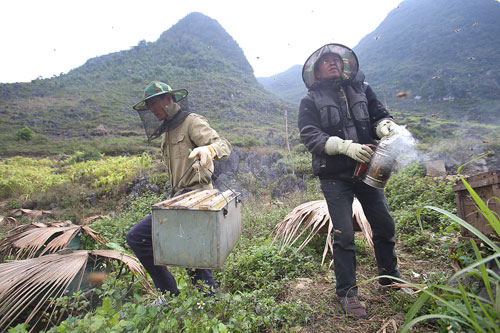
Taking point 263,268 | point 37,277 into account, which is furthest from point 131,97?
point 263,268

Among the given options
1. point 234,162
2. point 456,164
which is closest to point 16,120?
point 234,162

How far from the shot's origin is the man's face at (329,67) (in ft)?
7.50

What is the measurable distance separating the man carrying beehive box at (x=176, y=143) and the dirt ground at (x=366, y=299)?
939mm

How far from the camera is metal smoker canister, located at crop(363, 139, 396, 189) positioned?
190 centimetres

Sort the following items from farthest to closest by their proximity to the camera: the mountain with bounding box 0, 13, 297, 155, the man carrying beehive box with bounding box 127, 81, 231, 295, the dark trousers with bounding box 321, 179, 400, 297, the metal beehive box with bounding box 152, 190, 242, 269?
the mountain with bounding box 0, 13, 297, 155, the man carrying beehive box with bounding box 127, 81, 231, 295, the dark trousers with bounding box 321, 179, 400, 297, the metal beehive box with bounding box 152, 190, 242, 269

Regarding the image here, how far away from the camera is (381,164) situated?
75.0 inches

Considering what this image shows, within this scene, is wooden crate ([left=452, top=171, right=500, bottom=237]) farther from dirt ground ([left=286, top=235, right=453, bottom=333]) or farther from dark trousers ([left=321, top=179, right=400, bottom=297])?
dirt ground ([left=286, top=235, right=453, bottom=333])

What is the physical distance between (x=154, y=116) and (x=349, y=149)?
1.98 meters

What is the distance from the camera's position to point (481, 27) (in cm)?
3600

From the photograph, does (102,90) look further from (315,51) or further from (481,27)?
(481,27)

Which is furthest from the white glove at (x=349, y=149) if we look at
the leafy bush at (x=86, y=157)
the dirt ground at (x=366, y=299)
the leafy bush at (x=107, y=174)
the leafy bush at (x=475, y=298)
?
the leafy bush at (x=86, y=157)

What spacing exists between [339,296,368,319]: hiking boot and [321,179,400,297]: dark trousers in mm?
45

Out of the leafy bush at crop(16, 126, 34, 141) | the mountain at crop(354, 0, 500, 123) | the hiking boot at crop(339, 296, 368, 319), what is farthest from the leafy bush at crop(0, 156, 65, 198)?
the mountain at crop(354, 0, 500, 123)

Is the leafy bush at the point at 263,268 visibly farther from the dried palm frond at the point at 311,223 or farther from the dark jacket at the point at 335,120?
the dark jacket at the point at 335,120
